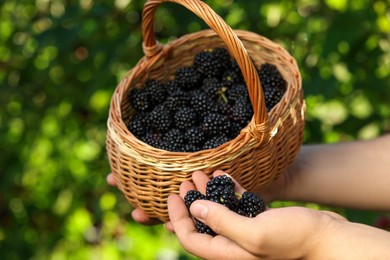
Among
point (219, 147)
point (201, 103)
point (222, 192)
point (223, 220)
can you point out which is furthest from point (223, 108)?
point (223, 220)

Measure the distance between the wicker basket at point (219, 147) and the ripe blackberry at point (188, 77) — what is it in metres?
0.07

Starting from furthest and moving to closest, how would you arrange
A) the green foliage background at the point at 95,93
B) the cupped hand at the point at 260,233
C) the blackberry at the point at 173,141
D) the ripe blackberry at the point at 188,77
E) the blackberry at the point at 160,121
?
the green foliage background at the point at 95,93, the ripe blackberry at the point at 188,77, the blackberry at the point at 160,121, the blackberry at the point at 173,141, the cupped hand at the point at 260,233

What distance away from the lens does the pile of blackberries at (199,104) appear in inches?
61.3

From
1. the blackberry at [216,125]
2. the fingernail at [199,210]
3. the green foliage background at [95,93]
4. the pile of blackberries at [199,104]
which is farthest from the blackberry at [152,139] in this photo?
the green foliage background at [95,93]

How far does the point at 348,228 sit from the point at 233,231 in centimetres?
21

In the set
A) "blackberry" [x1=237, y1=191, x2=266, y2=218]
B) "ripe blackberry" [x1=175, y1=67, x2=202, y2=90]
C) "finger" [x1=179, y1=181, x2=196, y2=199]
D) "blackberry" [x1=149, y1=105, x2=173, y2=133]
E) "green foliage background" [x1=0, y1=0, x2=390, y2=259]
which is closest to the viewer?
"blackberry" [x1=237, y1=191, x2=266, y2=218]

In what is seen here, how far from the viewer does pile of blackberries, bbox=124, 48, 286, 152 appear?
1.56 m

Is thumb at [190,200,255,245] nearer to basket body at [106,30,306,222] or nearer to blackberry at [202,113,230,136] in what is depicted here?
basket body at [106,30,306,222]

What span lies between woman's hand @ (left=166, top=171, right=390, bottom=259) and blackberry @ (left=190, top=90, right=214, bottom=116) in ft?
1.40

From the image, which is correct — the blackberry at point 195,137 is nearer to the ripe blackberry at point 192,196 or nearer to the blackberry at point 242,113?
the blackberry at point 242,113

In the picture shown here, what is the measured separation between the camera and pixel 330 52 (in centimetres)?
196

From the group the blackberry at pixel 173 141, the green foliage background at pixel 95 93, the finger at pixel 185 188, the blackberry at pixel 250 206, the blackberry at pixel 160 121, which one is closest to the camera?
the blackberry at pixel 250 206

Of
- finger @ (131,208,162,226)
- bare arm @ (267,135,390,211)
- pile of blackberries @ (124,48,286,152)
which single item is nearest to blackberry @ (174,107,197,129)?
pile of blackberries @ (124,48,286,152)

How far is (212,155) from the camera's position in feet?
4.56
